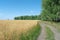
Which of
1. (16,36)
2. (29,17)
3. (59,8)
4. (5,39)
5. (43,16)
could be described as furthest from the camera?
(29,17)

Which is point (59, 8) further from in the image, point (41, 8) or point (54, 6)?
point (41, 8)

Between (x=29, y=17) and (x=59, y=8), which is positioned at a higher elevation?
(x=59, y=8)

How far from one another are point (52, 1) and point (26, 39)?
105 ft

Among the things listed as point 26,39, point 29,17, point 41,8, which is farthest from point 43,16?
point 29,17

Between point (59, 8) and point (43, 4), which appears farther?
point (43, 4)

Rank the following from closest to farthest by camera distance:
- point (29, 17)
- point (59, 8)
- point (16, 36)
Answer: point (16, 36)
point (59, 8)
point (29, 17)

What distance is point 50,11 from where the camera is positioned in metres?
45.9

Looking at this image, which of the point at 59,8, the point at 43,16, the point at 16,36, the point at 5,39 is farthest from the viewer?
the point at 43,16

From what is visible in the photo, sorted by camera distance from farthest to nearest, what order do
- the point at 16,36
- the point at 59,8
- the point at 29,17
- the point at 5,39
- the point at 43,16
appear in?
the point at 29,17, the point at 43,16, the point at 59,8, the point at 16,36, the point at 5,39

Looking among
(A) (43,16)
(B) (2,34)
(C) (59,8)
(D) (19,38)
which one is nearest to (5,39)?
(B) (2,34)

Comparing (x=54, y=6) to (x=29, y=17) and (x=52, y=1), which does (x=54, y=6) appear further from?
(x=29, y=17)

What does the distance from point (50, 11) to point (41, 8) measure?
4.24 meters

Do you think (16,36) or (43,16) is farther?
(43,16)

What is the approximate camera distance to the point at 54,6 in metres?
45.1
